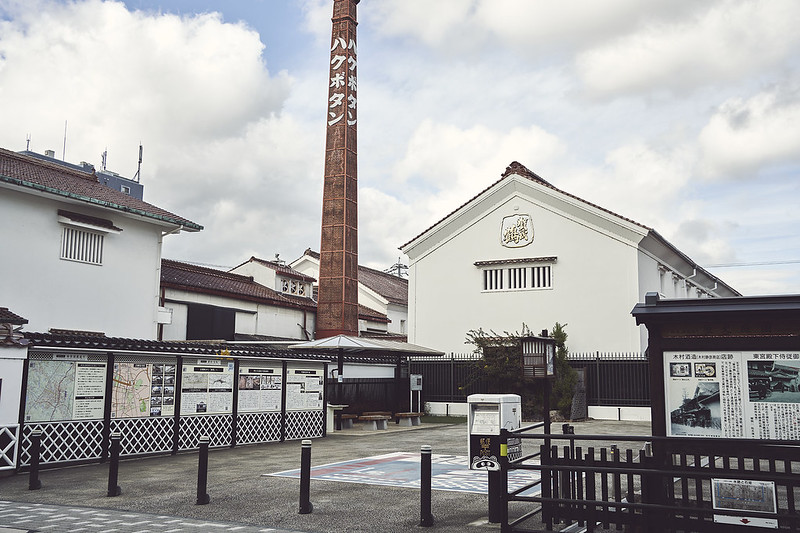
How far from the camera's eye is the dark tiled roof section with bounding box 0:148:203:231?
68.9ft

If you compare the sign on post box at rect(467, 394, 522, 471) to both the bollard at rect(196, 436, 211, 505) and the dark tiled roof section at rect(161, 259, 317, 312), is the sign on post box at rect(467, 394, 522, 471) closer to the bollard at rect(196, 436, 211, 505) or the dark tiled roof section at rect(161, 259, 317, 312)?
the bollard at rect(196, 436, 211, 505)

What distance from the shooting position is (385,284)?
5034cm

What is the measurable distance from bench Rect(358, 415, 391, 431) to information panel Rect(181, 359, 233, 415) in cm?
Answer: 680

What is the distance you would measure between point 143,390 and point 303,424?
5.71m

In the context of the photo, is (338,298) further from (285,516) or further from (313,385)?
(285,516)

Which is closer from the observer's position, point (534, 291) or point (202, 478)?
point (202, 478)

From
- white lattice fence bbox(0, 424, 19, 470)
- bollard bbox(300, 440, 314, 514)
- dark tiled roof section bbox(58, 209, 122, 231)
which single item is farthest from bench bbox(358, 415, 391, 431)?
bollard bbox(300, 440, 314, 514)

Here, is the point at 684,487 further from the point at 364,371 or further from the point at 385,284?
the point at 385,284

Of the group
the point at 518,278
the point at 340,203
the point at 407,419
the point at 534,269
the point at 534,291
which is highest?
the point at 340,203

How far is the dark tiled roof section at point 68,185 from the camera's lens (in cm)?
2100

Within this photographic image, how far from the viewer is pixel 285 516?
942 cm

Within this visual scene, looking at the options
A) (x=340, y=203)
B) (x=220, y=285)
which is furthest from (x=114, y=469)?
(x=340, y=203)

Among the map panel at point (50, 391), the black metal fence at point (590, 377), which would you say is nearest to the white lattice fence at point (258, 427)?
the map panel at point (50, 391)

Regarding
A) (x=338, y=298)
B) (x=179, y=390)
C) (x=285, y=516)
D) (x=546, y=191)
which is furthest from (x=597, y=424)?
(x=285, y=516)
